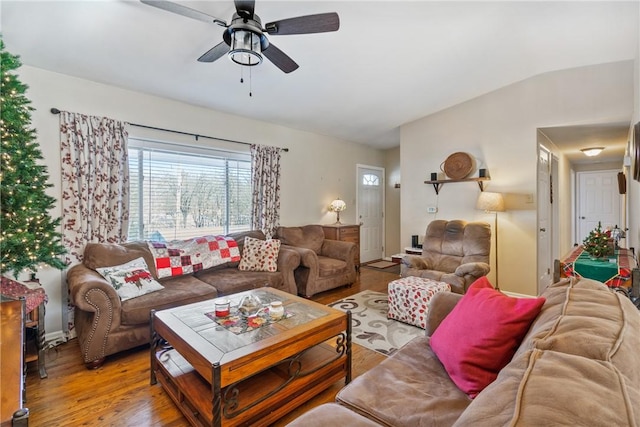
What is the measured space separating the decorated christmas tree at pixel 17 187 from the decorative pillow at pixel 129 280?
53 centimetres

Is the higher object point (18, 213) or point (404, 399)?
point (18, 213)

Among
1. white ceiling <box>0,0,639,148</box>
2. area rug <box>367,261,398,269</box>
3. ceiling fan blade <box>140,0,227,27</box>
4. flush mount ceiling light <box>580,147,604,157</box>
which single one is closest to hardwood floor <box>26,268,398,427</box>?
ceiling fan blade <box>140,0,227,27</box>

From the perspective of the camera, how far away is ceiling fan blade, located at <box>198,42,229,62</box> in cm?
207

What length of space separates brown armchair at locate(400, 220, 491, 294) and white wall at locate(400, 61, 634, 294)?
2.38ft

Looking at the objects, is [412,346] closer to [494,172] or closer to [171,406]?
[171,406]

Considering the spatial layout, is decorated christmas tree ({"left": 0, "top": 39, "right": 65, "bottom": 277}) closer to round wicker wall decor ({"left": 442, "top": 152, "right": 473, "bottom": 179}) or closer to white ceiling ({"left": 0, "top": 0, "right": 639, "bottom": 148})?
white ceiling ({"left": 0, "top": 0, "right": 639, "bottom": 148})

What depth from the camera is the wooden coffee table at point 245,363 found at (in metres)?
1.49

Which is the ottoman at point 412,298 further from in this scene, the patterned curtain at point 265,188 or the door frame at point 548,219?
the patterned curtain at point 265,188

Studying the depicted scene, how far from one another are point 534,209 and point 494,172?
706 mm

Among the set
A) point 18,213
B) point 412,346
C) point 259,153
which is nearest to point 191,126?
point 259,153

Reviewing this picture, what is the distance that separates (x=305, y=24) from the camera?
188cm

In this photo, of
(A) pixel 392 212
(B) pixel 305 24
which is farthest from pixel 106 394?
(A) pixel 392 212

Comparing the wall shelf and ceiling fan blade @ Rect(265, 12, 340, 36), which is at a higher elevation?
ceiling fan blade @ Rect(265, 12, 340, 36)

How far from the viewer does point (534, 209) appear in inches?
151
